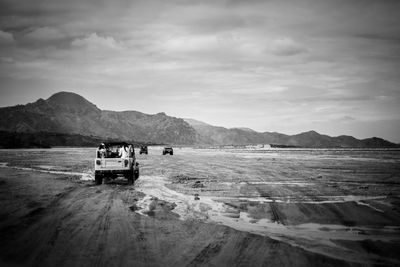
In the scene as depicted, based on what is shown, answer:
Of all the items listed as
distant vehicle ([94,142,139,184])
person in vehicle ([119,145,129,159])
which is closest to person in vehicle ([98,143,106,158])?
distant vehicle ([94,142,139,184])

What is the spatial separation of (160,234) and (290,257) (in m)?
2.89

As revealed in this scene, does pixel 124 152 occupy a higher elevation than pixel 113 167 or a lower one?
higher

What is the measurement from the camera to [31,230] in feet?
24.4

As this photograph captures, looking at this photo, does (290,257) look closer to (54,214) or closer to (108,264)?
(108,264)

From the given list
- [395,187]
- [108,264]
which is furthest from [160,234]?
[395,187]

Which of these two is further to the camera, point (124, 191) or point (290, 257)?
point (124, 191)

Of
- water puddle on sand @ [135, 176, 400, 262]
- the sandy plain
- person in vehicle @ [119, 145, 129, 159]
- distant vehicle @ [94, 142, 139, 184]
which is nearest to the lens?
the sandy plain

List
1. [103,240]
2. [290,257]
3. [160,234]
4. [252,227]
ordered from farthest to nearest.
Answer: [252,227]
[160,234]
[103,240]
[290,257]

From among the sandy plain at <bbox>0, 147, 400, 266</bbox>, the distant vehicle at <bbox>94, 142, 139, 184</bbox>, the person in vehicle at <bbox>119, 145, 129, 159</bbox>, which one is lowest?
Result: the sandy plain at <bbox>0, 147, 400, 266</bbox>

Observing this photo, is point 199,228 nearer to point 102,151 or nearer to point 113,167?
point 113,167

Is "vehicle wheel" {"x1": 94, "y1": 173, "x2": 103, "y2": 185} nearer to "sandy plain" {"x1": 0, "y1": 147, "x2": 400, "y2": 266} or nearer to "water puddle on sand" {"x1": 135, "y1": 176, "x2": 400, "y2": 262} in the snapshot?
"sandy plain" {"x1": 0, "y1": 147, "x2": 400, "y2": 266}

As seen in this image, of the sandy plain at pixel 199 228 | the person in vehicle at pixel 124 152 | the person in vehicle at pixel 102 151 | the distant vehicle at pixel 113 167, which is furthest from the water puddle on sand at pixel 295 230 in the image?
the person in vehicle at pixel 102 151

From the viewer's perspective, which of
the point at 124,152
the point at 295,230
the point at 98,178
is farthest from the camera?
the point at 124,152

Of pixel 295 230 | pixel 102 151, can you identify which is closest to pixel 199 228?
pixel 295 230
